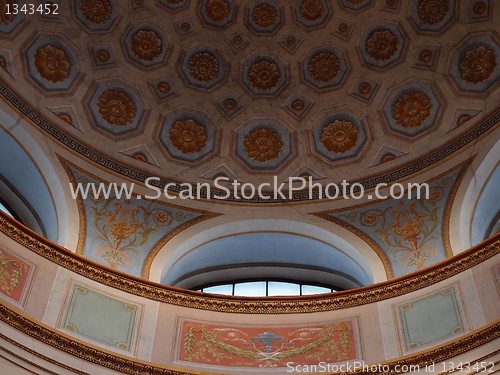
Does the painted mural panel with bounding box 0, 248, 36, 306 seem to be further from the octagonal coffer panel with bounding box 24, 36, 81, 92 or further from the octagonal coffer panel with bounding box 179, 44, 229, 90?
the octagonal coffer panel with bounding box 179, 44, 229, 90

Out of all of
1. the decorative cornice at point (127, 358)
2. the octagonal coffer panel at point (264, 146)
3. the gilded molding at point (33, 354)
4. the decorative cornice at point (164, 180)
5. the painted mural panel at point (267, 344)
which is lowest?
the gilded molding at point (33, 354)

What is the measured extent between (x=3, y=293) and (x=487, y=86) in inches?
381

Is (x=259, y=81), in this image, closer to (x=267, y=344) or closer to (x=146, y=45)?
(x=146, y=45)

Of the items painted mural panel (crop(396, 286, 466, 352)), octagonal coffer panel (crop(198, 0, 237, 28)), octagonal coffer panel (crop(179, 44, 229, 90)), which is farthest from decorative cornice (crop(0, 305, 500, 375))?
octagonal coffer panel (crop(198, 0, 237, 28))

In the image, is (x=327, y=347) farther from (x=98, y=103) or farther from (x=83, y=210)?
(x=98, y=103)

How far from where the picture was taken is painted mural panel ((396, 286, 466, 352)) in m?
11.2

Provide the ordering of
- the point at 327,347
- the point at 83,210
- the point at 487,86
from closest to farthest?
the point at 327,347 → the point at 83,210 → the point at 487,86

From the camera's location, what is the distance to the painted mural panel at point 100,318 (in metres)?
11.3

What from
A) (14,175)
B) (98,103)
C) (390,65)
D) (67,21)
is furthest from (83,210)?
(390,65)

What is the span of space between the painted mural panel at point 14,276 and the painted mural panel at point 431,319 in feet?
18.5

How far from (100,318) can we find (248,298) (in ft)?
8.05

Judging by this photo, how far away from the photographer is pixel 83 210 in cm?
1391

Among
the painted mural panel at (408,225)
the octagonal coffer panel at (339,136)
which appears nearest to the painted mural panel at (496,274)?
the painted mural panel at (408,225)

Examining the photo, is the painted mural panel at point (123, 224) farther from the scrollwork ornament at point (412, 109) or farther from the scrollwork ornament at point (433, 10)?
the scrollwork ornament at point (433, 10)
